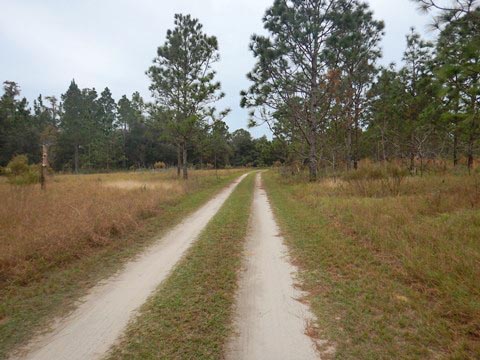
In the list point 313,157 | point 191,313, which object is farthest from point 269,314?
point 313,157

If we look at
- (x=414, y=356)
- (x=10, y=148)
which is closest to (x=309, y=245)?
(x=414, y=356)

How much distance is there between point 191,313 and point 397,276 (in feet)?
10.9

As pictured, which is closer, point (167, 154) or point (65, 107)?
point (65, 107)

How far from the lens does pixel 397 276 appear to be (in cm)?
476

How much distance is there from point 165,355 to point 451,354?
9.20 feet

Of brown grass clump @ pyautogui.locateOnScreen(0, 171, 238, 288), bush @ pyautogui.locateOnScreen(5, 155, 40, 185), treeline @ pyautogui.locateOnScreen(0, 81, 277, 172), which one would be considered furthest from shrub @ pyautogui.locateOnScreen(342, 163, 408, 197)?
treeline @ pyautogui.locateOnScreen(0, 81, 277, 172)

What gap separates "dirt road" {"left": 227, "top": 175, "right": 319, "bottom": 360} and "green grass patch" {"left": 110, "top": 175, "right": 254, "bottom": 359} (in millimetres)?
179

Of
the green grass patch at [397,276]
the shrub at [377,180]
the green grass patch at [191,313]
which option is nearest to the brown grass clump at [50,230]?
the green grass patch at [191,313]

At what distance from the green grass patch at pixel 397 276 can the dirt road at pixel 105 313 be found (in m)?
2.43

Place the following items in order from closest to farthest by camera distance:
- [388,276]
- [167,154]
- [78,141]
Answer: [388,276]
[78,141]
[167,154]

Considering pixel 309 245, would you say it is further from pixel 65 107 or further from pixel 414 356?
pixel 65 107

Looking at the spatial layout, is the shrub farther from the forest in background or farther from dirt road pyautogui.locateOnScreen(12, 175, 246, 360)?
dirt road pyautogui.locateOnScreen(12, 175, 246, 360)

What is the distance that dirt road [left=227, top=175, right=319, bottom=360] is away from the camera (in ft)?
9.93

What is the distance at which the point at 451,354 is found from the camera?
2838 millimetres
